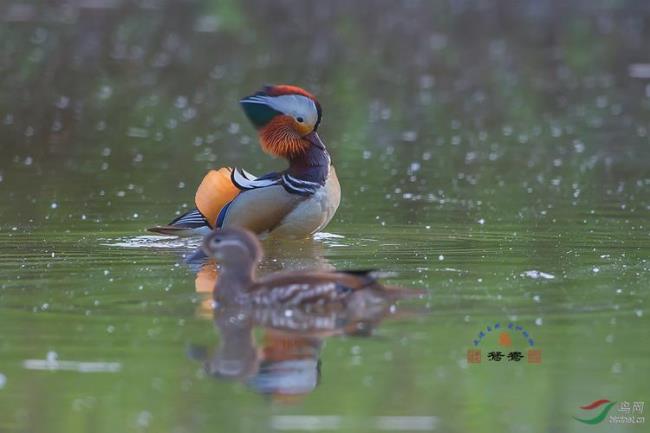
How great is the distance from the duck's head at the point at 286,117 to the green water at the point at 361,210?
2.44 ft

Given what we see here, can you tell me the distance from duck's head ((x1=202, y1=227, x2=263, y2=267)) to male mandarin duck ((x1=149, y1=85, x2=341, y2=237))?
2.36 meters

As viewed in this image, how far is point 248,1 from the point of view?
1184 inches

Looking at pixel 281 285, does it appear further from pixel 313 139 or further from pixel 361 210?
pixel 361 210

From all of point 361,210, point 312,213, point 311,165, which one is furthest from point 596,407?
point 361,210

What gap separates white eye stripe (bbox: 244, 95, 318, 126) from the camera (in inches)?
435

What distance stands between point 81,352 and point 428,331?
1.67 meters

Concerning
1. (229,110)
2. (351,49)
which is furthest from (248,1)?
(229,110)

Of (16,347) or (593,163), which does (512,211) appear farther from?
(16,347)

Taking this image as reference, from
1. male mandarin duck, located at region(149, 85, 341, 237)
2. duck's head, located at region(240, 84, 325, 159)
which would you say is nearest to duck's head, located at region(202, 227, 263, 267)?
male mandarin duck, located at region(149, 85, 341, 237)

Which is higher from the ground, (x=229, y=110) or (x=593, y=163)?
(x=229, y=110)

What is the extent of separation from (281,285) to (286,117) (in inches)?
127

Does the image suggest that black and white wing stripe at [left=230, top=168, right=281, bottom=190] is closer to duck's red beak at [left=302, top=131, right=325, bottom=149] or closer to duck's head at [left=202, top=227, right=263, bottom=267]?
duck's red beak at [left=302, top=131, right=325, bottom=149]

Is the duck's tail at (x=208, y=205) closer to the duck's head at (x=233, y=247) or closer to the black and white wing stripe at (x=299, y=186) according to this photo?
the black and white wing stripe at (x=299, y=186)

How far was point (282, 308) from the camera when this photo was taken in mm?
8000
